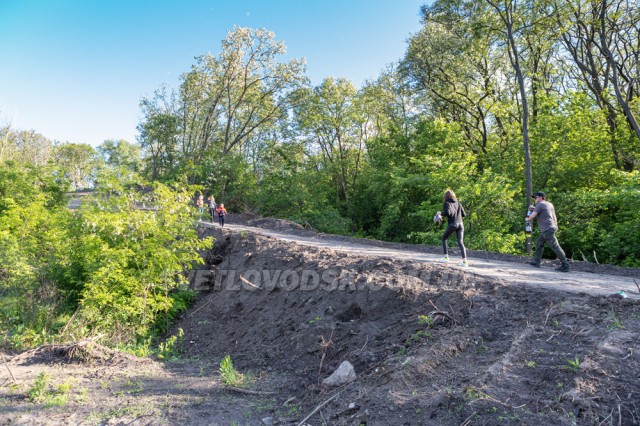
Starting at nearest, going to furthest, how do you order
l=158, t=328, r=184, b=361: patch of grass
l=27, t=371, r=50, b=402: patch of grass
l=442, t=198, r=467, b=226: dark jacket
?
l=27, t=371, r=50, b=402: patch of grass < l=158, t=328, r=184, b=361: patch of grass < l=442, t=198, r=467, b=226: dark jacket

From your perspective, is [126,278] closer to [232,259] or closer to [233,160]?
[232,259]

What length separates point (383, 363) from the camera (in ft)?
15.1

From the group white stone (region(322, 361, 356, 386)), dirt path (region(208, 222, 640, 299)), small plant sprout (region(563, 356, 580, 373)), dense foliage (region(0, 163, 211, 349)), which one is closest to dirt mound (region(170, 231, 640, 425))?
small plant sprout (region(563, 356, 580, 373))

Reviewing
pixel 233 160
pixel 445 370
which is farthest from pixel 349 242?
pixel 233 160

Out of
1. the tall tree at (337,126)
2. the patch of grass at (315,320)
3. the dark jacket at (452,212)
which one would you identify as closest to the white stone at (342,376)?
the patch of grass at (315,320)

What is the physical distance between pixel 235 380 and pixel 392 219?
58.2 ft

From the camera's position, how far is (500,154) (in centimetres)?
2048

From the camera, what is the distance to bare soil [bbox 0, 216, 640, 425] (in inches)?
137

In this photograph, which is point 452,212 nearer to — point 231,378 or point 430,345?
point 430,345

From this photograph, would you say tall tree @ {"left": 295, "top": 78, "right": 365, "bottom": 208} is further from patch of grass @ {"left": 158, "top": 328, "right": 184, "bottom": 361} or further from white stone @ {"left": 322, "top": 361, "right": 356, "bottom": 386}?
white stone @ {"left": 322, "top": 361, "right": 356, "bottom": 386}

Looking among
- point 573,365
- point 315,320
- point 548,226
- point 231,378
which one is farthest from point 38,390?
point 548,226

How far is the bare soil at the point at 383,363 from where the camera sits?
3.48 m

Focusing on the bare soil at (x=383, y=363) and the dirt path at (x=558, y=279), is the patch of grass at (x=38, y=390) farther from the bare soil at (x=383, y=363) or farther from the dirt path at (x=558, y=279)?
the dirt path at (x=558, y=279)

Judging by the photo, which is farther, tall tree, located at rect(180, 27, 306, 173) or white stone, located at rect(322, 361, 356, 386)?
tall tree, located at rect(180, 27, 306, 173)
